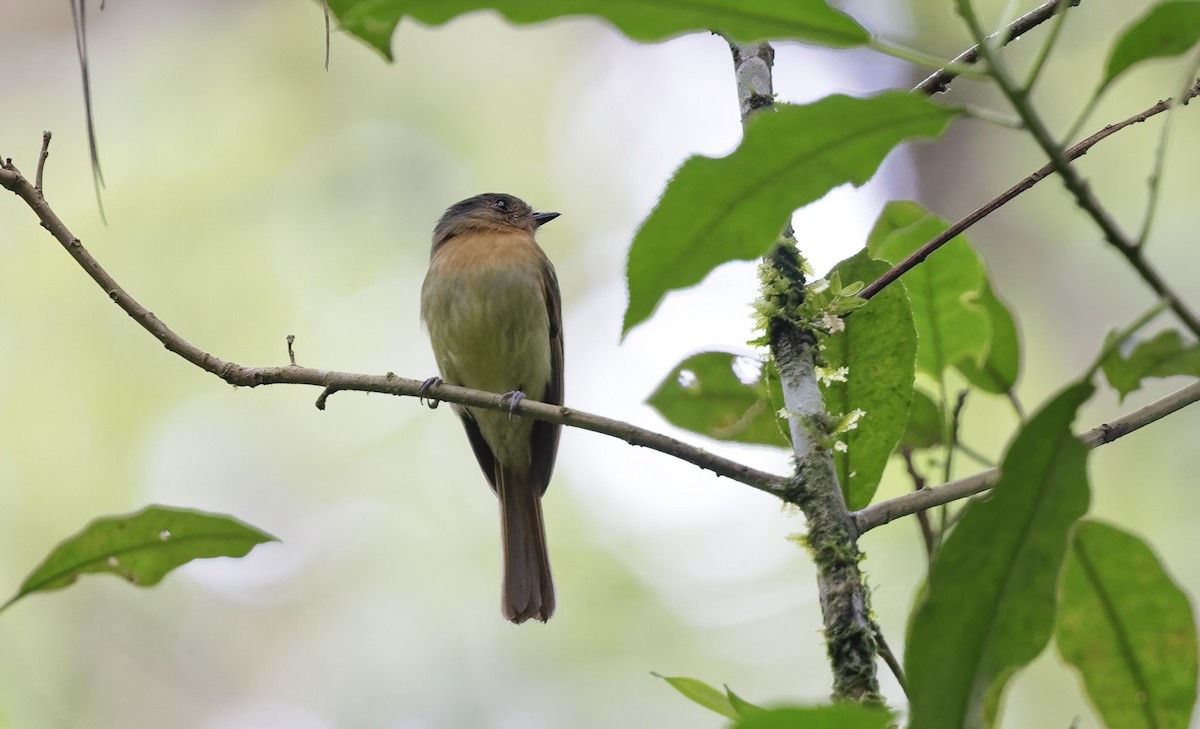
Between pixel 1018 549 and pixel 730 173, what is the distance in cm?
45

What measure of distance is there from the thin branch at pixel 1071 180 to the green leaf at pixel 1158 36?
0.60ft

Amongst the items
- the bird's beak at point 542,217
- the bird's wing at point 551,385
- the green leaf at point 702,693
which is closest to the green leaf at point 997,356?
the green leaf at point 702,693

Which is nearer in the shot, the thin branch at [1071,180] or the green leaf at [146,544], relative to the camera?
the thin branch at [1071,180]

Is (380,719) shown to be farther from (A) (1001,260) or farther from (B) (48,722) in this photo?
(A) (1001,260)

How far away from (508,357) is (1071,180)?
3.91 meters

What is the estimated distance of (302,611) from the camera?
334 inches

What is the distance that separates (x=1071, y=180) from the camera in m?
0.96

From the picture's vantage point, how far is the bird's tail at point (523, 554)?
4703 millimetres

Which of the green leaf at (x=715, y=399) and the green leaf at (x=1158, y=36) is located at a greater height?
the green leaf at (x=715, y=399)

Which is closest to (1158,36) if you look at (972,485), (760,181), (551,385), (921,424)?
(760,181)

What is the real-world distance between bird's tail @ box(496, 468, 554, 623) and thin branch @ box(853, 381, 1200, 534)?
3.13 meters

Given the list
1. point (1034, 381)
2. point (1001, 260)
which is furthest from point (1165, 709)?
point (1001, 260)

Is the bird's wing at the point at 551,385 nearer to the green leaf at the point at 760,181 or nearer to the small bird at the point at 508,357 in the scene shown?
the small bird at the point at 508,357

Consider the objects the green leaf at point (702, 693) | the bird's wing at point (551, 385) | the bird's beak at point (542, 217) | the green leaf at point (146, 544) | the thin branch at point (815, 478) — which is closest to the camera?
the green leaf at point (702, 693)
